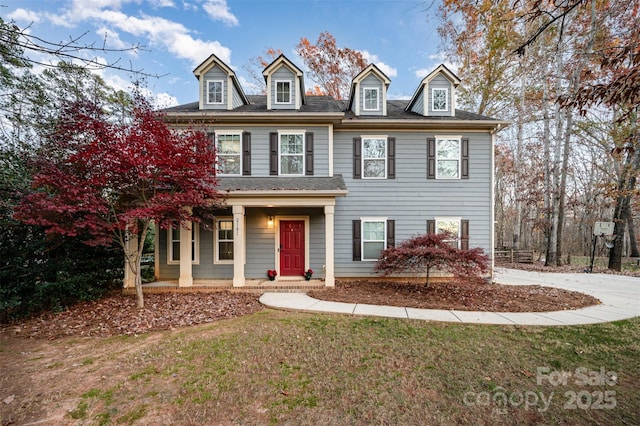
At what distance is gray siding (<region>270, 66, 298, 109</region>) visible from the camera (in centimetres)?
902

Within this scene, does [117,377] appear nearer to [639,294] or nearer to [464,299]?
[464,299]

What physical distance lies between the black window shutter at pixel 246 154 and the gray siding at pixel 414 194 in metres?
2.98

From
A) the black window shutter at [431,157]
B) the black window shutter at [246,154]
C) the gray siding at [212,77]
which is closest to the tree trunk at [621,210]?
the black window shutter at [431,157]

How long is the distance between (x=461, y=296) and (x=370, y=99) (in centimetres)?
719

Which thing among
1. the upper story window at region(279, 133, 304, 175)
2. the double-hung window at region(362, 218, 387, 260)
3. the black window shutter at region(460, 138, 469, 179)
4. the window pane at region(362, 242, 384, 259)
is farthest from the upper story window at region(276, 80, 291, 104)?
the black window shutter at region(460, 138, 469, 179)

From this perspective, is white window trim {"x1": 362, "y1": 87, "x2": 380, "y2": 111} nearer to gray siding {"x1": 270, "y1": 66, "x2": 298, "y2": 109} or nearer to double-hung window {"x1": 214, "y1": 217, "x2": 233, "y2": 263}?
gray siding {"x1": 270, "y1": 66, "x2": 298, "y2": 109}

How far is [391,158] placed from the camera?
30.0 feet

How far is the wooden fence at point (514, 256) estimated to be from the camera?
1440 centimetres

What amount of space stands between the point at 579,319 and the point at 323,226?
21.9 feet

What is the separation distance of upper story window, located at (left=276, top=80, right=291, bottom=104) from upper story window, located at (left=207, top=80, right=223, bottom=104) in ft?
6.65

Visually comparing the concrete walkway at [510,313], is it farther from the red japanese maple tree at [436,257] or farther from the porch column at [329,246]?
the red japanese maple tree at [436,257]

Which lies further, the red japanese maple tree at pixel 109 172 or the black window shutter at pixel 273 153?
the black window shutter at pixel 273 153

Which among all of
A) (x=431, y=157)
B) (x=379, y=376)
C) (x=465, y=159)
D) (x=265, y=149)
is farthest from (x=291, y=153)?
(x=379, y=376)

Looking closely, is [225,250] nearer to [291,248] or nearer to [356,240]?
[291,248]
